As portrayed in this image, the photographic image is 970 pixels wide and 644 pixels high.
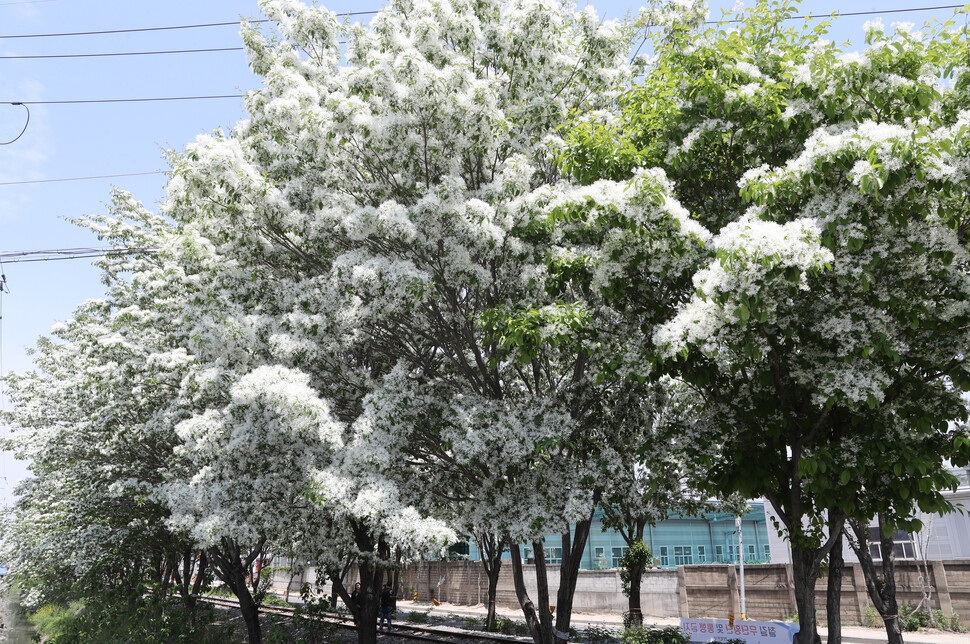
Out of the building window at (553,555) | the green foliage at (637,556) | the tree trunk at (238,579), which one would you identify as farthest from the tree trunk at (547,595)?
the building window at (553,555)

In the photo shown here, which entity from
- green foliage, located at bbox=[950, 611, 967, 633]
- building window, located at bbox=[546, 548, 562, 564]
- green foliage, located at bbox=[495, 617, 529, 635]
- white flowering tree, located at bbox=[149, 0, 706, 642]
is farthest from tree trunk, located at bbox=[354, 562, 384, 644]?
building window, located at bbox=[546, 548, 562, 564]

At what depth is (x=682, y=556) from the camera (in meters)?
38.2

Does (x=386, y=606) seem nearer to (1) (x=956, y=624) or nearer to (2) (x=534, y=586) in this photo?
(2) (x=534, y=586)

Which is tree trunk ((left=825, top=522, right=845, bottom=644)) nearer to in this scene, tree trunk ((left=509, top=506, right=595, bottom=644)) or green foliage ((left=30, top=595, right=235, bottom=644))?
tree trunk ((left=509, top=506, right=595, bottom=644))

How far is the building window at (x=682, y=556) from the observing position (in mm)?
38062

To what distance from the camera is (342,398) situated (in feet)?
35.2

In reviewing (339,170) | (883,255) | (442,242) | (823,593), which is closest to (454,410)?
(442,242)

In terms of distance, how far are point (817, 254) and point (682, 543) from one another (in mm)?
36836

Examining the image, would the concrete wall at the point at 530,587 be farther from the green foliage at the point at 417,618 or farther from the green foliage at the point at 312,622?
the green foliage at the point at 312,622

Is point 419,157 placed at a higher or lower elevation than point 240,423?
higher

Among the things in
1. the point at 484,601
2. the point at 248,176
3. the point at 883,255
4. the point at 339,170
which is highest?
the point at 339,170

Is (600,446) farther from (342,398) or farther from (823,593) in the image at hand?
(823,593)

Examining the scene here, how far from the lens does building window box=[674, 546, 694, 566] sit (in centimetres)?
3806

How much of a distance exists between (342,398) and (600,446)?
408 centimetres
